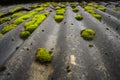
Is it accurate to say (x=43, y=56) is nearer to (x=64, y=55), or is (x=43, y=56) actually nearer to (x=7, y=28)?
(x=64, y=55)

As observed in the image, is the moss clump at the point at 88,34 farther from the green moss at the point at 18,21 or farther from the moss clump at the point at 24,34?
the green moss at the point at 18,21

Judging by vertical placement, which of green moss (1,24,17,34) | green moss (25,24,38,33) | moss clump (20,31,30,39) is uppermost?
green moss (25,24,38,33)

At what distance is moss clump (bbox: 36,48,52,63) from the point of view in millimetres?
2372

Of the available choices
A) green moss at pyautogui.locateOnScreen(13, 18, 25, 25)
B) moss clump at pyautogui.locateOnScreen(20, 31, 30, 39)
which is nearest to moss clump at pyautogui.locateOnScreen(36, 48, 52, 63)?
moss clump at pyautogui.locateOnScreen(20, 31, 30, 39)

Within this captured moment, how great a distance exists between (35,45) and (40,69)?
621 millimetres

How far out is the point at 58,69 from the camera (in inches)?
87.1

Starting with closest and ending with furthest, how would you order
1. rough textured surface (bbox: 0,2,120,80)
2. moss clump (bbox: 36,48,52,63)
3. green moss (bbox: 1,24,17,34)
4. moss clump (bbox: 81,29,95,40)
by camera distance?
rough textured surface (bbox: 0,2,120,80)
moss clump (bbox: 36,48,52,63)
moss clump (bbox: 81,29,95,40)
green moss (bbox: 1,24,17,34)

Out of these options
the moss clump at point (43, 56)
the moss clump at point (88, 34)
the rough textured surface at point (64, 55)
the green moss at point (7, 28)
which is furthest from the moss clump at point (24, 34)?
the moss clump at point (88, 34)

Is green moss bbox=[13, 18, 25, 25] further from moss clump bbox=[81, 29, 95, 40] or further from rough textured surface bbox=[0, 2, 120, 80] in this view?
moss clump bbox=[81, 29, 95, 40]

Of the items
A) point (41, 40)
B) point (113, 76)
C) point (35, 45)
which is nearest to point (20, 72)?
point (35, 45)

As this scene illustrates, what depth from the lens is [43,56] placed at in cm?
241

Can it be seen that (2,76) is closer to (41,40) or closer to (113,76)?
(41,40)

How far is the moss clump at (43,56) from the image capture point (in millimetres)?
2372

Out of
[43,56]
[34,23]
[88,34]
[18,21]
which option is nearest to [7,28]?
[18,21]
